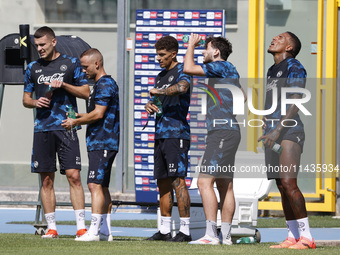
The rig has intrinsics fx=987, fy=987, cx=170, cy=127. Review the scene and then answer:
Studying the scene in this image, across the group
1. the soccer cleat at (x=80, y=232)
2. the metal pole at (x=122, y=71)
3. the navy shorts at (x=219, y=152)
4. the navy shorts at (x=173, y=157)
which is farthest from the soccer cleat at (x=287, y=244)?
the metal pole at (x=122, y=71)

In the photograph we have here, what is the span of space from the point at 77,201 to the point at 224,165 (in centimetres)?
169

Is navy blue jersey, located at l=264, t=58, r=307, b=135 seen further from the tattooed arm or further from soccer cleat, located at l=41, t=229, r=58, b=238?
soccer cleat, located at l=41, t=229, r=58, b=238

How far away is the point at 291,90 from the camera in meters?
8.90

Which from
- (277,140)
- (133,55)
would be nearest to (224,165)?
(277,140)

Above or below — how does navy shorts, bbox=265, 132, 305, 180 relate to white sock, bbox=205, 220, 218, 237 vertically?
above

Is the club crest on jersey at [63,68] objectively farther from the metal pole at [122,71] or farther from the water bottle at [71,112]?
the metal pole at [122,71]

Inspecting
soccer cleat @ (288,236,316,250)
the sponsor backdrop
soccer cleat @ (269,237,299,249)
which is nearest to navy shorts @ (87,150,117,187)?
soccer cleat @ (269,237,299,249)

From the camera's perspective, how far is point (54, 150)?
9.97 meters

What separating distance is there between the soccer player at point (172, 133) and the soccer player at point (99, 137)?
408 mm

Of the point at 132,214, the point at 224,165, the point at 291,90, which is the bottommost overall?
the point at 132,214

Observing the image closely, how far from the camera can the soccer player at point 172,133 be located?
9.47m

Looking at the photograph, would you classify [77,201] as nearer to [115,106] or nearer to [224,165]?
[115,106]

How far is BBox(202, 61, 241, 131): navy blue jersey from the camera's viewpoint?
30.1 feet

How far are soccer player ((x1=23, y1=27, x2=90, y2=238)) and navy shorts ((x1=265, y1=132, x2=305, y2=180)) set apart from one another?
1.99 metres
